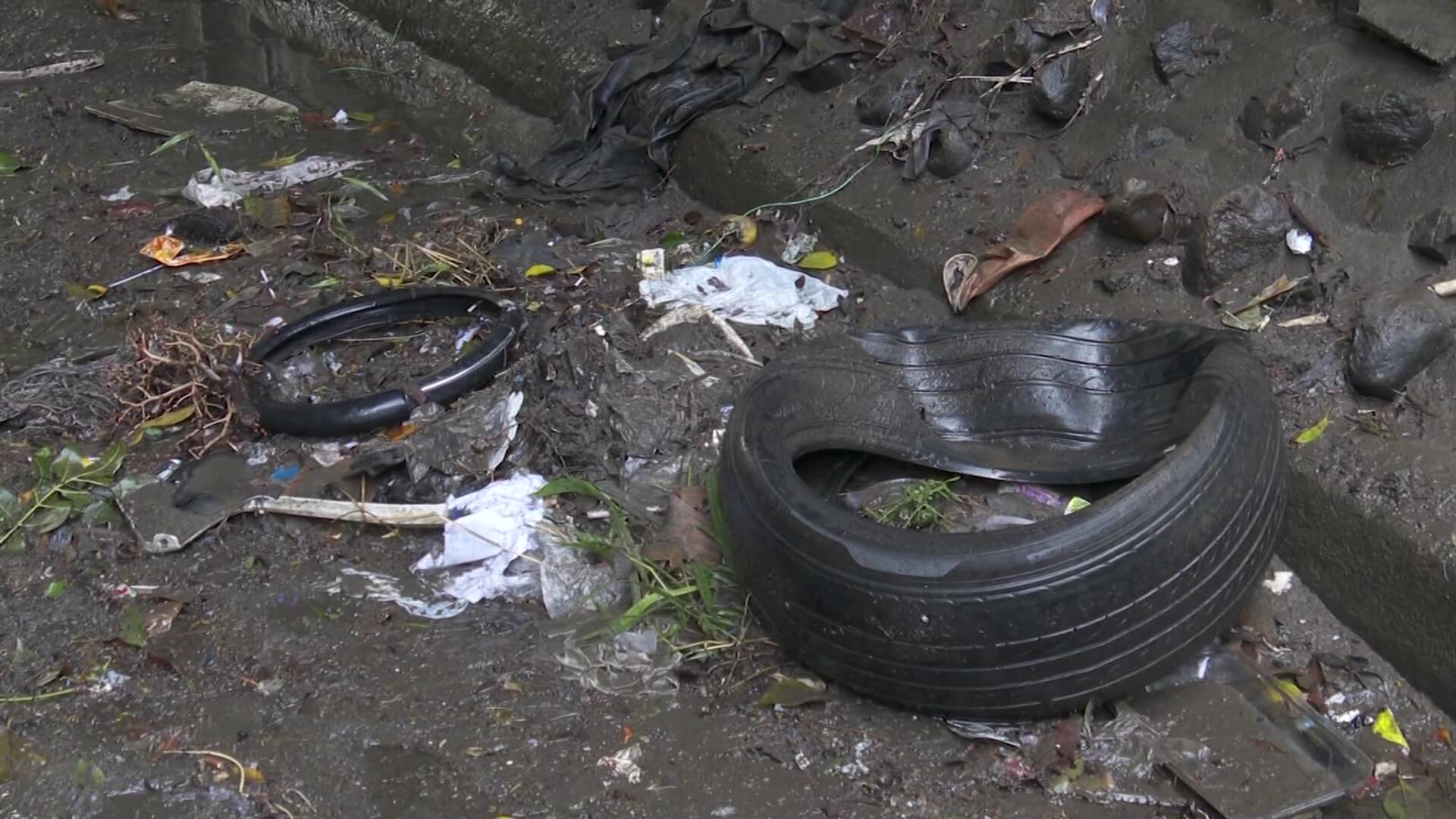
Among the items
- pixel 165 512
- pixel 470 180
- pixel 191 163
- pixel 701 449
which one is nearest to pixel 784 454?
pixel 701 449

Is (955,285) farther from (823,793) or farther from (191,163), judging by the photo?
(191,163)

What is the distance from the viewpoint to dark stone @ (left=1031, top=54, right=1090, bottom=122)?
420cm

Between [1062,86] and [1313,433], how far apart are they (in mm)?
1536

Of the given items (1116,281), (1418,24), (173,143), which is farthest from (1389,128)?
(173,143)

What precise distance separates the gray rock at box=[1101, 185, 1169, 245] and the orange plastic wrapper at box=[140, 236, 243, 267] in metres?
3.29

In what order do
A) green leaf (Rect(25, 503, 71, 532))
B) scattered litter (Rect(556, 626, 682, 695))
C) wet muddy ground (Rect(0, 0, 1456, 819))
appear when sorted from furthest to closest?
1. green leaf (Rect(25, 503, 71, 532))
2. scattered litter (Rect(556, 626, 682, 695))
3. wet muddy ground (Rect(0, 0, 1456, 819))

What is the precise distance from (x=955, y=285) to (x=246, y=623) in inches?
90.2

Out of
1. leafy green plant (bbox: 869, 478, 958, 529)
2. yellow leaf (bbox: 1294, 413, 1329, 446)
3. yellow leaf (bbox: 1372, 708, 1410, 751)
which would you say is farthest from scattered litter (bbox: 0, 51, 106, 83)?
yellow leaf (bbox: 1372, 708, 1410, 751)

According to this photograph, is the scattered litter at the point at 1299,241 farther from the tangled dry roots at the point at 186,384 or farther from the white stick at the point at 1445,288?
the tangled dry roots at the point at 186,384

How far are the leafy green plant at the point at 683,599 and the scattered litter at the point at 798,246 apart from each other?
1.42 metres

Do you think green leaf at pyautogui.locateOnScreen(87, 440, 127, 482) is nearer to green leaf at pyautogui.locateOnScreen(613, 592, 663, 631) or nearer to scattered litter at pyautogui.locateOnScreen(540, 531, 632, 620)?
scattered litter at pyautogui.locateOnScreen(540, 531, 632, 620)

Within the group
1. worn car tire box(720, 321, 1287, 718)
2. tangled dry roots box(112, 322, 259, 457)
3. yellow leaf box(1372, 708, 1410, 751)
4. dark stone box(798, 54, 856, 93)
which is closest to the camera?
worn car tire box(720, 321, 1287, 718)

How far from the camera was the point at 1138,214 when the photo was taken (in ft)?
12.4

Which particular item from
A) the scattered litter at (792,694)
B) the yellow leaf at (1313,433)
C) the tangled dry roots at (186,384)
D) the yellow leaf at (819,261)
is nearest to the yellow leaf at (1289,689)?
the yellow leaf at (1313,433)
